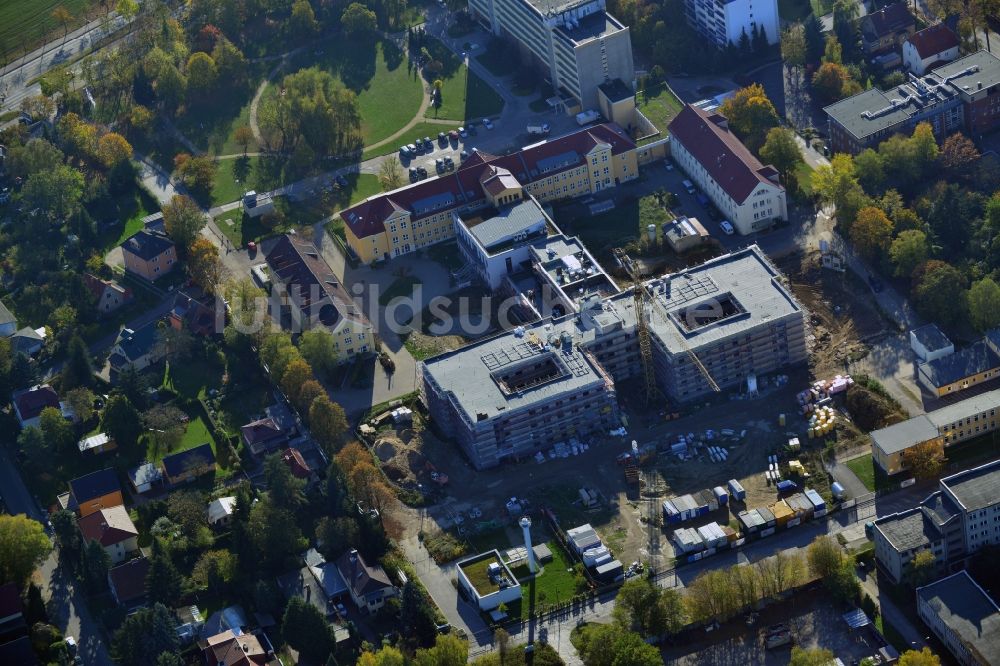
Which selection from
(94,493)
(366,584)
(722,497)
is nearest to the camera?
(366,584)

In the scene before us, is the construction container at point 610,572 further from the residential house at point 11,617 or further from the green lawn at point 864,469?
the residential house at point 11,617

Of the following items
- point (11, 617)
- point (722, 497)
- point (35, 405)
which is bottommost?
point (722, 497)

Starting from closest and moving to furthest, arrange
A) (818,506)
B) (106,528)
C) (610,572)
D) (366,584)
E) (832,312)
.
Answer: (366,584) < (610,572) < (818,506) < (106,528) < (832,312)

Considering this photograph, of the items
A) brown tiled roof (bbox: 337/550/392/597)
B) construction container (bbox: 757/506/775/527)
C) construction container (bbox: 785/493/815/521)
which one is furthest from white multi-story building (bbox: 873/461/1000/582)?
brown tiled roof (bbox: 337/550/392/597)

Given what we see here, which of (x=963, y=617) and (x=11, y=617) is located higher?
(x=11, y=617)

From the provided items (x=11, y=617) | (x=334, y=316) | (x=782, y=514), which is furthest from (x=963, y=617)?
(x=11, y=617)

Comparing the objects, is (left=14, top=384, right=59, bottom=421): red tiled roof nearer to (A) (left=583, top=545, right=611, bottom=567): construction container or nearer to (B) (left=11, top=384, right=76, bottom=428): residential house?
(B) (left=11, top=384, right=76, bottom=428): residential house

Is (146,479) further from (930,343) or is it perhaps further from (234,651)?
(930,343)
